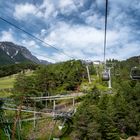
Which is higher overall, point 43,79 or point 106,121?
point 43,79

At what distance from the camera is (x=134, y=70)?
2902 centimetres

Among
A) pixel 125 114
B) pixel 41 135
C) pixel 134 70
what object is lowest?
pixel 41 135

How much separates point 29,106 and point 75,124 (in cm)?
2472

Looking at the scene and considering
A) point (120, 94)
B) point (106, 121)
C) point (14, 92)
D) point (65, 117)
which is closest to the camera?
point (106, 121)

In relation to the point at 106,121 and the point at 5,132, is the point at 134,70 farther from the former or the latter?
the point at 5,132

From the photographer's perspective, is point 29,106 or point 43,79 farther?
point 43,79

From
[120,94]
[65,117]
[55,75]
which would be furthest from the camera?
[55,75]

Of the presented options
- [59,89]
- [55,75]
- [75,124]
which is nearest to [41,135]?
[75,124]

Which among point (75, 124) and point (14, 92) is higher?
point (14, 92)

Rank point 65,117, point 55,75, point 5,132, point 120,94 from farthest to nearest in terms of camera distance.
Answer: point 55,75, point 120,94, point 65,117, point 5,132

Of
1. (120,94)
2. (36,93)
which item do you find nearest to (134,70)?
(120,94)

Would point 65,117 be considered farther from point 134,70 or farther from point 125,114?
point 134,70

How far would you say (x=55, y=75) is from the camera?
4951 inches

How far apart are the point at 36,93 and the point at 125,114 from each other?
109ft
